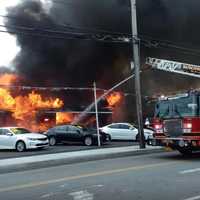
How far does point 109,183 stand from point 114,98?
29.3m

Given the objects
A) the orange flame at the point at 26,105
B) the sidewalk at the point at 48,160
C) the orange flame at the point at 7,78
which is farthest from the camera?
the orange flame at the point at 7,78

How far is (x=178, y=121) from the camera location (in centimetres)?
1367

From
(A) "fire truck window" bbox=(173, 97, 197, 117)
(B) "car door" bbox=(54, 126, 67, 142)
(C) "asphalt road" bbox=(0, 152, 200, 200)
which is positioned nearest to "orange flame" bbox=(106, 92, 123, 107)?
(B) "car door" bbox=(54, 126, 67, 142)

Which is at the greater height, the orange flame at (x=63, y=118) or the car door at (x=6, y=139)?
the orange flame at (x=63, y=118)

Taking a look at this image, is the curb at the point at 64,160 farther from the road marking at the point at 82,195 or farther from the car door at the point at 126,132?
the car door at the point at 126,132

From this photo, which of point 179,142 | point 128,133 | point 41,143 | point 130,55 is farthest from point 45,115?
point 179,142

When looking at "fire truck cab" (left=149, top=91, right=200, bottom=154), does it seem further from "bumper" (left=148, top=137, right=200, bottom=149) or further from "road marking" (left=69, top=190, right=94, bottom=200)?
"road marking" (left=69, top=190, right=94, bottom=200)

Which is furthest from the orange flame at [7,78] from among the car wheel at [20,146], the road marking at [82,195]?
the road marking at [82,195]

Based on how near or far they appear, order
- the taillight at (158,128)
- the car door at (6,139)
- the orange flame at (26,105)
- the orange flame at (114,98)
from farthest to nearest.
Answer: the orange flame at (114,98), the orange flame at (26,105), the car door at (6,139), the taillight at (158,128)

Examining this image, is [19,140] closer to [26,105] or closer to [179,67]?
[179,67]

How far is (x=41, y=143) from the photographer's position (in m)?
19.5

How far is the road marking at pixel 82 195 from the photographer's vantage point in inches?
294

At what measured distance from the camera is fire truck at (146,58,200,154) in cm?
1330

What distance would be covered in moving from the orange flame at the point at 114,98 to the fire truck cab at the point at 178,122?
904 inches
